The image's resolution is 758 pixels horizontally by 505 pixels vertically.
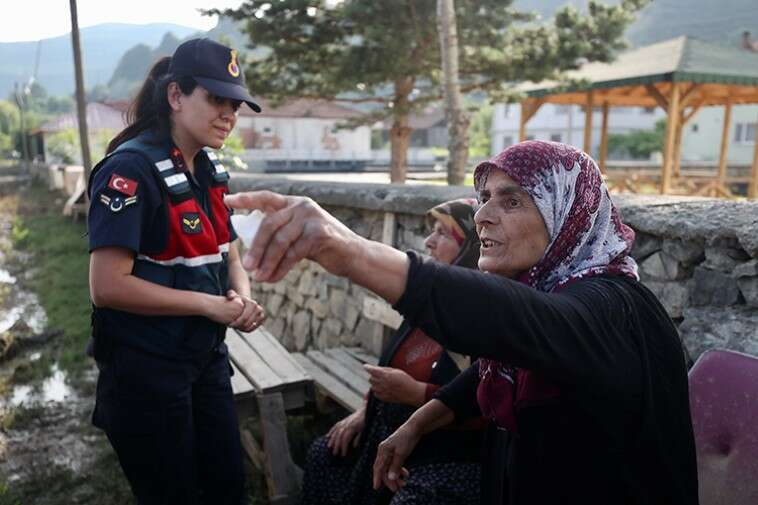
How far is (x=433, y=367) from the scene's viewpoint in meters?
2.31

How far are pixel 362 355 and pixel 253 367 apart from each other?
0.83m

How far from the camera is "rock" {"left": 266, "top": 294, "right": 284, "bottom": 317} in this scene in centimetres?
535

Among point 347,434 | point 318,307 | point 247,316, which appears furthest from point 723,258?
point 318,307

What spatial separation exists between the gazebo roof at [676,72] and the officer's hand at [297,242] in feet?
32.9

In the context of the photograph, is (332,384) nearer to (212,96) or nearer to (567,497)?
(212,96)

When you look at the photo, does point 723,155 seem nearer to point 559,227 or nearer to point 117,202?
point 559,227

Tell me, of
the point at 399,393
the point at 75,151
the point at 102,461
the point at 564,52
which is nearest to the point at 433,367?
the point at 399,393

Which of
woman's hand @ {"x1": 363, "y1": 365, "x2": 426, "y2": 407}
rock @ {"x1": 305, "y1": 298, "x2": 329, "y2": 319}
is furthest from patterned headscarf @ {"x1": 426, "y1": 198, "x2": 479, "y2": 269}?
rock @ {"x1": 305, "y1": 298, "x2": 329, "y2": 319}

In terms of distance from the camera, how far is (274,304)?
544 cm

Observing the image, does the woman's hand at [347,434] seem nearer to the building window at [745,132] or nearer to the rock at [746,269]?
the rock at [746,269]

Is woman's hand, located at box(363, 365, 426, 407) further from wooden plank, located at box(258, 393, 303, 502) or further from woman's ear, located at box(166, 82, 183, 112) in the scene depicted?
woman's ear, located at box(166, 82, 183, 112)

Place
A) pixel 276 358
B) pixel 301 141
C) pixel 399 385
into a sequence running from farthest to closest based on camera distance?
pixel 301 141, pixel 276 358, pixel 399 385

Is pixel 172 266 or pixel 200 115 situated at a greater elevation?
pixel 200 115

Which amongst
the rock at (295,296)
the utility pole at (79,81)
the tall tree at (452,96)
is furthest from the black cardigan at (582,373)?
the utility pole at (79,81)
